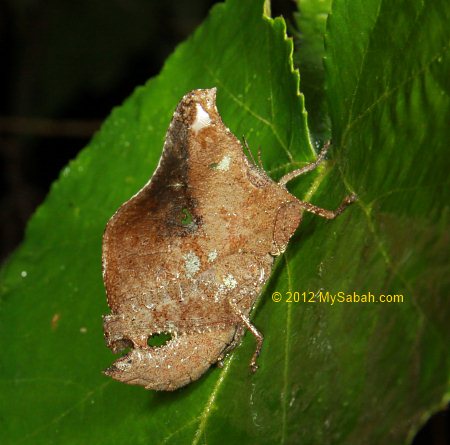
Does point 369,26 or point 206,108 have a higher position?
point 369,26

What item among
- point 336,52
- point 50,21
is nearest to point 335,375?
point 336,52

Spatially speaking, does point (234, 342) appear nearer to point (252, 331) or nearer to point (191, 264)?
point (252, 331)

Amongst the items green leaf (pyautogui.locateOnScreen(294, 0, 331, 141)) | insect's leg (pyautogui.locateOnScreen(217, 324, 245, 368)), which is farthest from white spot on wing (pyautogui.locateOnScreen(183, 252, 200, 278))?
green leaf (pyautogui.locateOnScreen(294, 0, 331, 141))

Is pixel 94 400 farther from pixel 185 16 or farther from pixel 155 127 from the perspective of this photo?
pixel 185 16

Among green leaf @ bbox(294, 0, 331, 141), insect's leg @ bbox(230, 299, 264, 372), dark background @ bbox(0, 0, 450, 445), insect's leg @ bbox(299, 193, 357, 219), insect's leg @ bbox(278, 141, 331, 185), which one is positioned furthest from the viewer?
dark background @ bbox(0, 0, 450, 445)

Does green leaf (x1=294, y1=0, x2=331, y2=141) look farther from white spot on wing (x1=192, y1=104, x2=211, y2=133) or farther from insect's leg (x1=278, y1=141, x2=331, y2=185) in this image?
white spot on wing (x1=192, y1=104, x2=211, y2=133)

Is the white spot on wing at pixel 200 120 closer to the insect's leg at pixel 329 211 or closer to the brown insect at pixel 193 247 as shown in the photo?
the brown insect at pixel 193 247

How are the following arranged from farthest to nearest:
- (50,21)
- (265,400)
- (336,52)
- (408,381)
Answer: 1. (50,21)
2. (336,52)
3. (265,400)
4. (408,381)
